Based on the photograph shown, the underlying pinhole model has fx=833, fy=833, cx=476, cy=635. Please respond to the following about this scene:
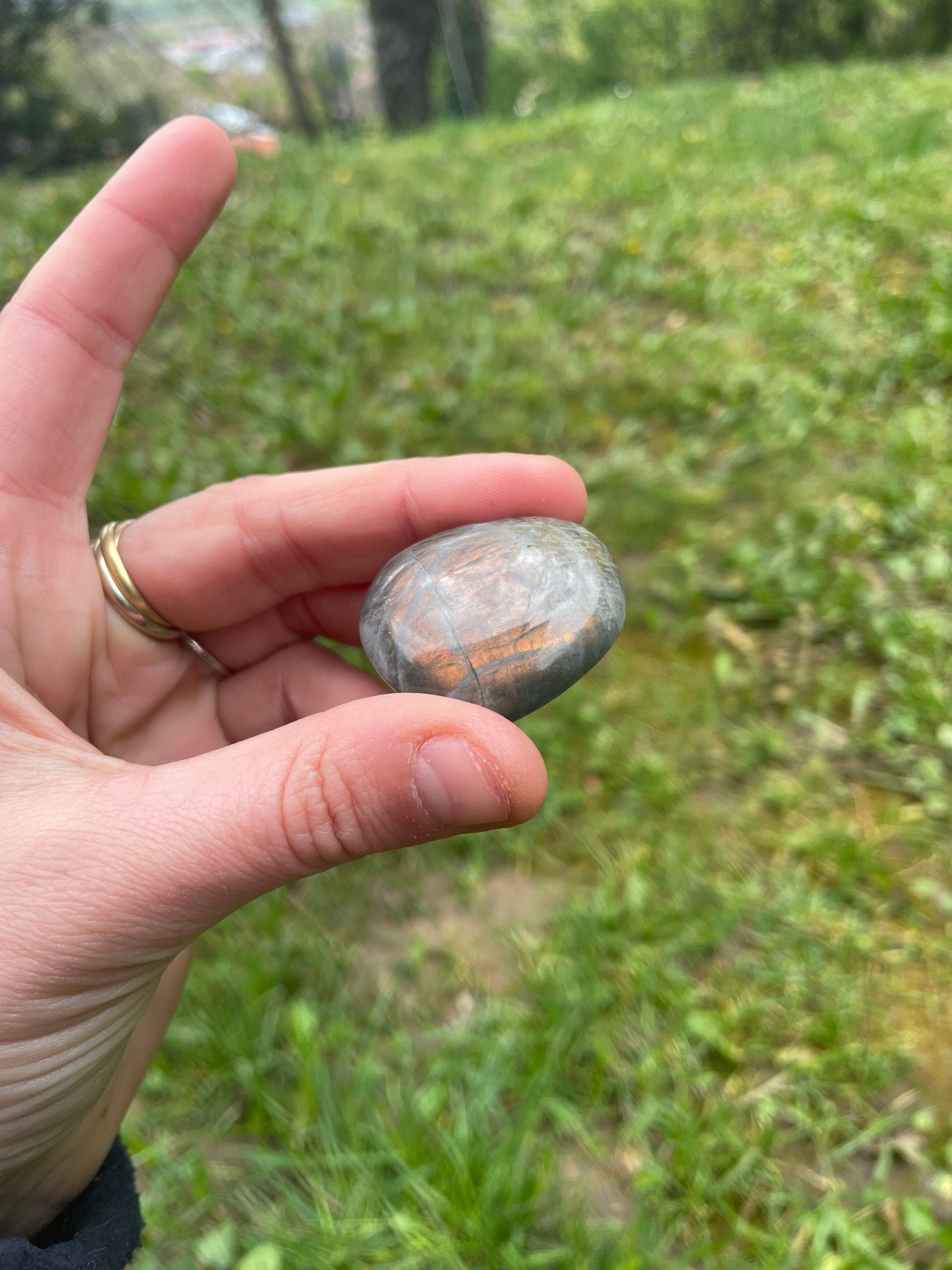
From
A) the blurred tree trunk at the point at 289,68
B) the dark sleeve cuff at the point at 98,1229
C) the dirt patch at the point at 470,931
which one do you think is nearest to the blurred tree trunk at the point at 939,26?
the blurred tree trunk at the point at 289,68

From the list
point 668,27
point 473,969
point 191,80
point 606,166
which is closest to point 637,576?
point 473,969

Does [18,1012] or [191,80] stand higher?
[191,80]

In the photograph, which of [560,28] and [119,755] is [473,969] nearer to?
[119,755]

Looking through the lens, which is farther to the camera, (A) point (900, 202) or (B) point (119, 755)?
(A) point (900, 202)

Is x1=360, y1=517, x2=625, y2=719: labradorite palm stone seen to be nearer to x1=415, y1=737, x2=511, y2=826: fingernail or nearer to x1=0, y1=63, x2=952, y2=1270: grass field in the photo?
x1=415, y1=737, x2=511, y2=826: fingernail

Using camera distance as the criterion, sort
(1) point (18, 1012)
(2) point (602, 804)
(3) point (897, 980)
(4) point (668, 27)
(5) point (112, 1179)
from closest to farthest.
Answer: (1) point (18, 1012)
(5) point (112, 1179)
(3) point (897, 980)
(2) point (602, 804)
(4) point (668, 27)

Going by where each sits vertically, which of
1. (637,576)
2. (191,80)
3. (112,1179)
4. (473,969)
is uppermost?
(191,80)
